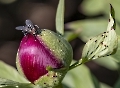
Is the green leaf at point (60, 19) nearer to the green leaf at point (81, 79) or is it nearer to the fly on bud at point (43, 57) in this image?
the fly on bud at point (43, 57)

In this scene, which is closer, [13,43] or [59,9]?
[59,9]

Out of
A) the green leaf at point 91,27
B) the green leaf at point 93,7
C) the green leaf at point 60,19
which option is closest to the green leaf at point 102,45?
the green leaf at point 60,19

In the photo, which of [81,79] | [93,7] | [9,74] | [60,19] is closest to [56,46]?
[60,19]

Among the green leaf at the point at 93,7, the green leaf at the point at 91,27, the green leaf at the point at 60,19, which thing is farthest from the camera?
the green leaf at the point at 93,7

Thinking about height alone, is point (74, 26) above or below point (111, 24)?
below

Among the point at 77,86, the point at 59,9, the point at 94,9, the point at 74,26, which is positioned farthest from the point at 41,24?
the point at 59,9

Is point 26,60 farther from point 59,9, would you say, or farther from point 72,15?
point 72,15

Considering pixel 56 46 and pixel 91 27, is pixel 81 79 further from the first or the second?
pixel 56 46
